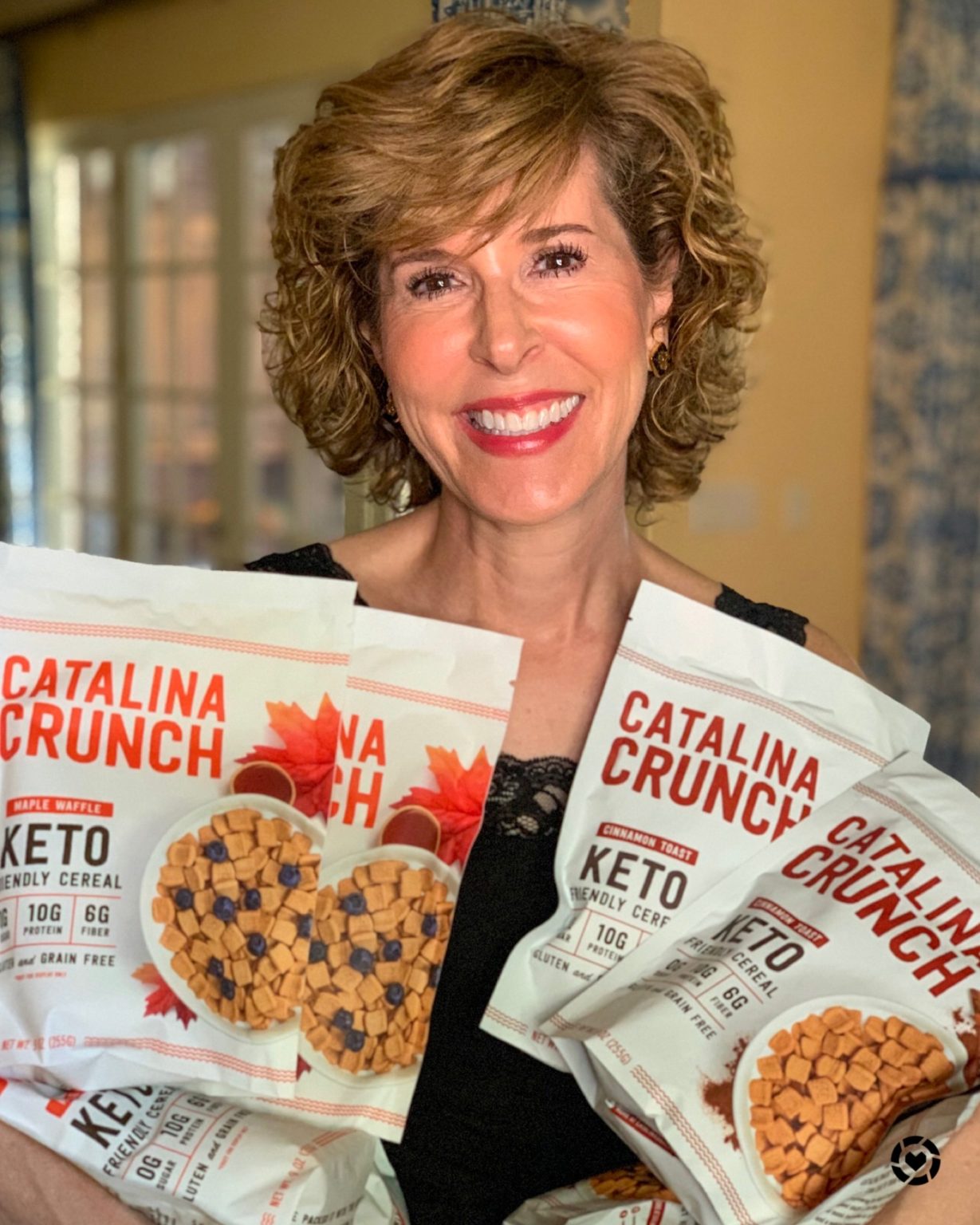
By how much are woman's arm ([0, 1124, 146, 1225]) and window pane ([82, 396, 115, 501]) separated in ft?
11.2

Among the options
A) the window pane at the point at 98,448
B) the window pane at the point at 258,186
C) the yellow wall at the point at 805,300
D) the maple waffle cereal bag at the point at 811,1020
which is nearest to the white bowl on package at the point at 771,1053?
the maple waffle cereal bag at the point at 811,1020

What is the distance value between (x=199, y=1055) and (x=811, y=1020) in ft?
1.22

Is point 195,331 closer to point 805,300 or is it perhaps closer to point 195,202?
point 195,202

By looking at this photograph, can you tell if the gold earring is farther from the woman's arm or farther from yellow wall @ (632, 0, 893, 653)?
yellow wall @ (632, 0, 893, 653)

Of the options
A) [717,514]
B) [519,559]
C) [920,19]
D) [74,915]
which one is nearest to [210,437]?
[717,514]

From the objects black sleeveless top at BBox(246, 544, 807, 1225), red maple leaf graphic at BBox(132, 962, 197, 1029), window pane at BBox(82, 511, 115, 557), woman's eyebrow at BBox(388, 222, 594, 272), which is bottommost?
window pane at BBox(82, 511, 115, 557)

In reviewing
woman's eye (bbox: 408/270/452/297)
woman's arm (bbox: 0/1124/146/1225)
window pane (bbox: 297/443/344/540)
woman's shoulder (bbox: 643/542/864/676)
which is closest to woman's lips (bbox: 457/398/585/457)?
woman's eye (bbox: 408/270/452/297)

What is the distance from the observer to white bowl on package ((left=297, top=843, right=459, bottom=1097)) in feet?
2.61

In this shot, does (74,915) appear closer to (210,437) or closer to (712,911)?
(712,911)

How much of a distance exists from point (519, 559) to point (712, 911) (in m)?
0.37

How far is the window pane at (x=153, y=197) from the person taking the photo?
3580 millimetres

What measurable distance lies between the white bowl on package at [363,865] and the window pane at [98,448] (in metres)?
3.41

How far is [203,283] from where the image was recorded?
11.5ft

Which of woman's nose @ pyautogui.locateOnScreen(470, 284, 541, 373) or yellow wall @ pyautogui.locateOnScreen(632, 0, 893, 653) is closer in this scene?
woman's nose @ pyautogui.locateOnScreen(470, 284, 541, 373)
